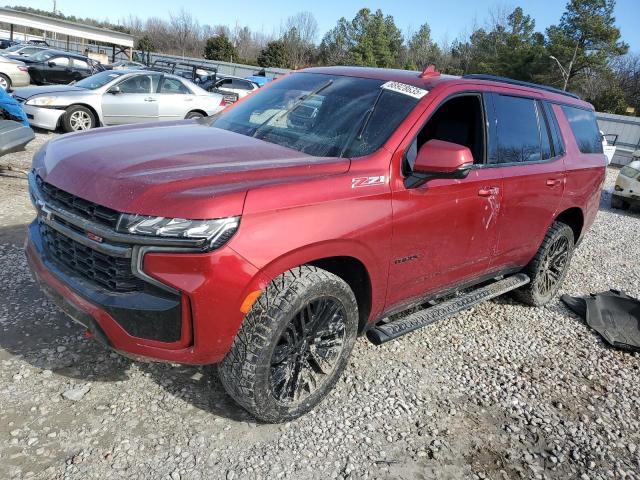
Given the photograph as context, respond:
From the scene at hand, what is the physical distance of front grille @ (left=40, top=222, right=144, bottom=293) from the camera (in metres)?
2.41

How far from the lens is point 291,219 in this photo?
99.7 inches

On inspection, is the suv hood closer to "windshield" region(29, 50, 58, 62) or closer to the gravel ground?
the gravel ground

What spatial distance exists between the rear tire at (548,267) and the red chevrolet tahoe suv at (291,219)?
1.86 ft

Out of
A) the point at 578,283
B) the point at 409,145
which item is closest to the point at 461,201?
the point at 409,145

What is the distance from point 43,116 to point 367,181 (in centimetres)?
927

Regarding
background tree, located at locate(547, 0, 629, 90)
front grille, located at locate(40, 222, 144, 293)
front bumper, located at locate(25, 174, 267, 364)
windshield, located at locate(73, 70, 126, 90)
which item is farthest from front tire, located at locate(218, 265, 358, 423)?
background tree, located at locate(547, 0, 629, 90)

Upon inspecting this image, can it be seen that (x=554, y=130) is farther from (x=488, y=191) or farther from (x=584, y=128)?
(x=488, y=191)

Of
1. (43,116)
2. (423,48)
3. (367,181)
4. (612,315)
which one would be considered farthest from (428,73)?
(423,48)

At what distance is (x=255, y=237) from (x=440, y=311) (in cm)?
183

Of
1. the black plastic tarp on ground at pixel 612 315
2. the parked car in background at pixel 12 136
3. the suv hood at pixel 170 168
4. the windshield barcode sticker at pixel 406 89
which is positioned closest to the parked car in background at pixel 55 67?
the parked car in background at pixel 12 136

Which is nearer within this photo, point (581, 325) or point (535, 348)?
point (535, 348)

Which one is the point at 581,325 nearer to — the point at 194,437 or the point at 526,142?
the point at 526,142

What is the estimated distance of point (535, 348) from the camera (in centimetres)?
438

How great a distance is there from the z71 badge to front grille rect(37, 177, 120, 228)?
4.02ft
